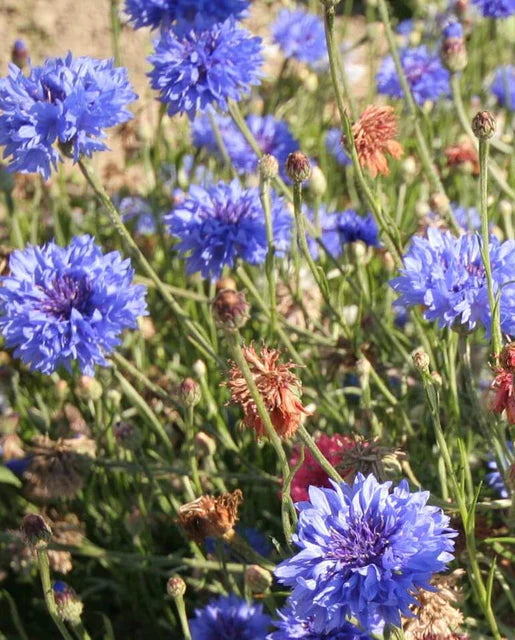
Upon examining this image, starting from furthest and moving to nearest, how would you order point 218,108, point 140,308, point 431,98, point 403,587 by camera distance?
1. point 431,98
2. point 218,108
3. point 140,308
4. point 403,587

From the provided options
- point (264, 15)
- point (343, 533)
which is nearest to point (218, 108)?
point (343, 533)

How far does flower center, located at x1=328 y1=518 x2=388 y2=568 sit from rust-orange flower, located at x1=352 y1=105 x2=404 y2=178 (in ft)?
2.22

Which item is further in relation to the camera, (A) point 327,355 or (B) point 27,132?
(A) point 327,355

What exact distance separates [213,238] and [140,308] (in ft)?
0.95

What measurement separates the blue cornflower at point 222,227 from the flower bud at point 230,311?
0.62 metres

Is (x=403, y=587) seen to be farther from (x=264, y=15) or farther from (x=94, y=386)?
(x=264, y=15)

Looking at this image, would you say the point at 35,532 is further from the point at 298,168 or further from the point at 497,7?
the point at 497,7

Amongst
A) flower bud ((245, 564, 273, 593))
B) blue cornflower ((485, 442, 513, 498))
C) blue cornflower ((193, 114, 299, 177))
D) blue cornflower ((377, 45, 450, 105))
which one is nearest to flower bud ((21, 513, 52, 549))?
flower bud ((245, 564, 273, 593))

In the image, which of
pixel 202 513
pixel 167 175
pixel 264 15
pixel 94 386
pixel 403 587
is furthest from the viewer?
pixel 264 15

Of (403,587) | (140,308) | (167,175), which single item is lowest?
(403,587)

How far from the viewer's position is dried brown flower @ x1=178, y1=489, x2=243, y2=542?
50.6 inches

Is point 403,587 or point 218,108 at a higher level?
point 218,108

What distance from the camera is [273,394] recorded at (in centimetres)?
109

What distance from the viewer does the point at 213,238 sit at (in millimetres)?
1652
